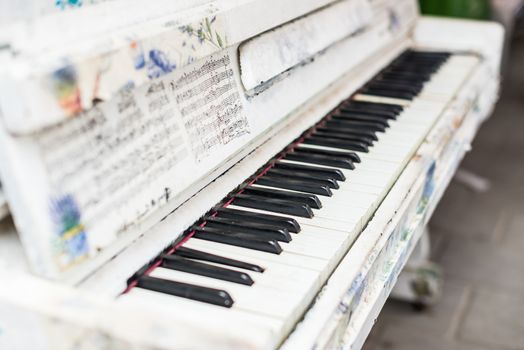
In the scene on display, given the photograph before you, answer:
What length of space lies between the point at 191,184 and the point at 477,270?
1.84 metres

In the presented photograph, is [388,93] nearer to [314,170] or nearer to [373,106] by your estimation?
[373,106]

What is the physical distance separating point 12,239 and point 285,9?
84 cm

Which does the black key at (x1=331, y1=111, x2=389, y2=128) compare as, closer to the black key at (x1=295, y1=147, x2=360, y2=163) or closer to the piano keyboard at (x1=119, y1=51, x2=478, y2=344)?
the piano keyboard at (x1=119, y1=51, x2=478, y2=344)

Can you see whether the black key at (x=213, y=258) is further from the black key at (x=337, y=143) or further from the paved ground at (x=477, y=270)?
the paved ground at (x=477, y=270)

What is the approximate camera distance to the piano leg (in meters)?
2.32

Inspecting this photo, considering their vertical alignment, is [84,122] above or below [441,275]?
above

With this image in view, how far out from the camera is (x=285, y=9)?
1.49 m

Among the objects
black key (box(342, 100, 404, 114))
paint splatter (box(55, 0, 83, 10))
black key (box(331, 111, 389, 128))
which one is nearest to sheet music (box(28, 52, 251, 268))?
paint splatter (box(55, 0, 83, 10))

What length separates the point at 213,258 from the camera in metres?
1.06

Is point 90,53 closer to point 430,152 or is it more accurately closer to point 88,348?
point 88,348

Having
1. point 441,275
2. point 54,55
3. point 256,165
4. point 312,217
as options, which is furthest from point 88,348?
point 441,275

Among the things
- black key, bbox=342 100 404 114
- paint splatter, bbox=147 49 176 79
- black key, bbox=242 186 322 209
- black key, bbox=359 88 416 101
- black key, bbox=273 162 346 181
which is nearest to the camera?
paint splatter, bbox=147 49 176 79

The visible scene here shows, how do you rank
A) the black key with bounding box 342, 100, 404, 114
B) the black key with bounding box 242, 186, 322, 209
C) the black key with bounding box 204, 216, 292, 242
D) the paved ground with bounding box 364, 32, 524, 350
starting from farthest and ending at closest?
the paved ground with bounding box 364, 32, 524, 350, the black key with bounding box 342, 100, 404, 114, the black key with bounding box 242, 186, 322, 209, the black key with bounding box 204, 216, 292, 242

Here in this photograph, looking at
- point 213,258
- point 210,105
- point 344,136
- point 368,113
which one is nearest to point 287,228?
point 213,258
